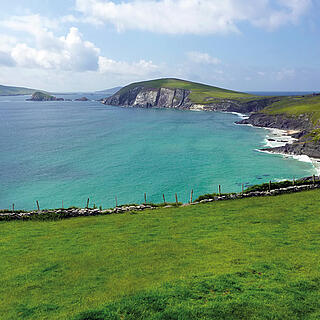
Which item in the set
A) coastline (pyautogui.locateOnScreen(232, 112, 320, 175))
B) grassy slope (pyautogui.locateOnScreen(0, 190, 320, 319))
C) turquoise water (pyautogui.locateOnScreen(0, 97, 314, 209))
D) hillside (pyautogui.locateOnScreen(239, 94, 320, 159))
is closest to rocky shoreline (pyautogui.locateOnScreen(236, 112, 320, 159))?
hillside (pyautogui.locateOnScreen(239, 94, 320, 159))

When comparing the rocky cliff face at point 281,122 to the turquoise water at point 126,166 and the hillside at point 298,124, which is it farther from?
the turquoise water at point 126,166

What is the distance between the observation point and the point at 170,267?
20.5 meters

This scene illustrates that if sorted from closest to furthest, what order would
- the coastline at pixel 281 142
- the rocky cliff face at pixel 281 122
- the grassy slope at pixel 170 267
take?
1. the grassy slope at pixel 170 267
2. the coastline at pixel 281 142
3. the rocky cliff face at pixel 281 122

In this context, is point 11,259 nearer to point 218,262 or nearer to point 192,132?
point 218,262

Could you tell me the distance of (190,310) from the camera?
14.9 m

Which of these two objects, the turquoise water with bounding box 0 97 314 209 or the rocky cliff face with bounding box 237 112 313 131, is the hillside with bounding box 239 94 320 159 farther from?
the turquoise water with bounding box 0 97 314 209

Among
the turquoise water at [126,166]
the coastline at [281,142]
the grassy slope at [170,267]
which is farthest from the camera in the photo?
the coastline at [281,142]

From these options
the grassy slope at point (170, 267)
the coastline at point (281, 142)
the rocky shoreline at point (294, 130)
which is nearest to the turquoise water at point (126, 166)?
the coastline at point (281, 142)

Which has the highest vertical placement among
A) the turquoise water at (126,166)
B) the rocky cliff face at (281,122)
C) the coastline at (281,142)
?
the rocky cliff face at (281,122)

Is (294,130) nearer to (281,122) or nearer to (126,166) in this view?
(281,122)

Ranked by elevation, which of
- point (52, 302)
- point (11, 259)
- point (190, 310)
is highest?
point (190, 310)

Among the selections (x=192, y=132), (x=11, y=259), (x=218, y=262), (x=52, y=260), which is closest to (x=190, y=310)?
(x=218, y=262)

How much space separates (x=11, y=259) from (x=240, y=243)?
21973mm

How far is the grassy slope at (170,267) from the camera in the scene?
1548 cm
